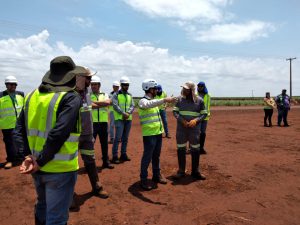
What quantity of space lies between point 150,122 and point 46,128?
311 centimetres

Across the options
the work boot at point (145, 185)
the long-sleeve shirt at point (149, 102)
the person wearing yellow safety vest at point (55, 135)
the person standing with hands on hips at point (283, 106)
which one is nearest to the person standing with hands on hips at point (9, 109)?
the work boot at point (145, 185)

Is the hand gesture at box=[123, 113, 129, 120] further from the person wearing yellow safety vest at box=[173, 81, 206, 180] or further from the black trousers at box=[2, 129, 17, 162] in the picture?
the black trousers at box=[2, 129, 17, 162]

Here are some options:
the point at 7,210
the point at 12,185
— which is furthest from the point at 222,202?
the point at 12,185

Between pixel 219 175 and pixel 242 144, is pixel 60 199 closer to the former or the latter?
pixel 219 175

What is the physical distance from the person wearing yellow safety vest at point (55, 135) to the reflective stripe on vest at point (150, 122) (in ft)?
9.30

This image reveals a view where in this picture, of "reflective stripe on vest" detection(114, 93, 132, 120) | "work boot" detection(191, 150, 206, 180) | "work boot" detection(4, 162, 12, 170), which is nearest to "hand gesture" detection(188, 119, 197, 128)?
"work boot" detection(191, 150, 206, 180)

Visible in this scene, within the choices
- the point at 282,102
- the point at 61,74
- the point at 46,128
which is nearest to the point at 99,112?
the point at 61,74

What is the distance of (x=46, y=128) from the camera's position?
2.69 meters

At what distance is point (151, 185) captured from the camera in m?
5.87

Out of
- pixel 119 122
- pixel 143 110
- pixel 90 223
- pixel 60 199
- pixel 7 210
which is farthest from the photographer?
pixel 119 122

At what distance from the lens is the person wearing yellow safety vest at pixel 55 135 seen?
2.62 metres

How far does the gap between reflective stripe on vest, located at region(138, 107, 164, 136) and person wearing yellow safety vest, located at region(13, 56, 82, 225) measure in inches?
112

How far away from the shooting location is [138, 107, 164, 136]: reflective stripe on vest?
221 inches

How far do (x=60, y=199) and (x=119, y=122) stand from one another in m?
4.77
